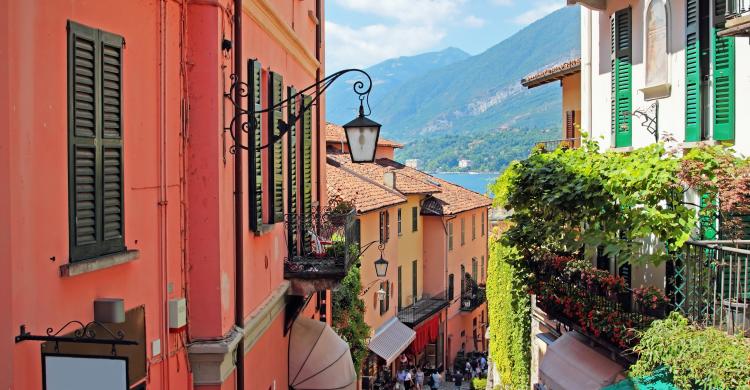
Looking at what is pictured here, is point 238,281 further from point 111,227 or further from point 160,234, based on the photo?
point 111,227

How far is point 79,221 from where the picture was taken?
5500mm

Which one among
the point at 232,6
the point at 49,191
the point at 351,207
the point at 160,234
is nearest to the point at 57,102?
the point at 49,191

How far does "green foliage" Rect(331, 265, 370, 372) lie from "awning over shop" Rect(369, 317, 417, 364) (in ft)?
35.6

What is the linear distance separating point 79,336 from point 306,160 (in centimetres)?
888

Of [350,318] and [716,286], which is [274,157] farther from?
[350,318]

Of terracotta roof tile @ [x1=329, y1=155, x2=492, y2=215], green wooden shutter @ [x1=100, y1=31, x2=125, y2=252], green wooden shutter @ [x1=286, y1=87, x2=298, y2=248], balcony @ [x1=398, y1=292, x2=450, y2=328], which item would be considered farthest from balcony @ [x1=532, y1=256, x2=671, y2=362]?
balcony @ [x1=398, y1=292, x2=450, y2=328]

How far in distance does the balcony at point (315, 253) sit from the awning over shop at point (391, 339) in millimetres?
18918

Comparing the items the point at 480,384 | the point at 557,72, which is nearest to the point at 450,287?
the point at 480,384

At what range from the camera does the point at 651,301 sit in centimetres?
1146

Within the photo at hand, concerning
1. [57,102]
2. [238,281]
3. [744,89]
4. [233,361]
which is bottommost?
[233,361]

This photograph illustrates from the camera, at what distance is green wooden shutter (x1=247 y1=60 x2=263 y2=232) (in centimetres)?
905

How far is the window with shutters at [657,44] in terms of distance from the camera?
12641 millimetres

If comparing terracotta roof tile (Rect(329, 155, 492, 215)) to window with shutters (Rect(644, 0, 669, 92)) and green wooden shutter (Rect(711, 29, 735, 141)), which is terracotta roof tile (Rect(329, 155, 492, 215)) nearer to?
window with shutters (Rect(644, 0, 669, 92))

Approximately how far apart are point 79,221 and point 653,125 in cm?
1015
